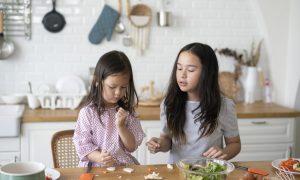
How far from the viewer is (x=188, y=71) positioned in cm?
191

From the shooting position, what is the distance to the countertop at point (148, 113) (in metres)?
2.80

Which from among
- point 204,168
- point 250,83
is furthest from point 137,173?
point 250,83

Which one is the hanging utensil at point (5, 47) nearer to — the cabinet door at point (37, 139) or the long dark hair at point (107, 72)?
the cabinet door at point (37, 139)

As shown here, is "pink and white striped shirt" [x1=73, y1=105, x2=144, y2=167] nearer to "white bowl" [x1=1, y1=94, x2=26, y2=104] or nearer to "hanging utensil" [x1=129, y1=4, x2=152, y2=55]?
"white bowl" [x1=1, y1=94, x2=26, y2=104]

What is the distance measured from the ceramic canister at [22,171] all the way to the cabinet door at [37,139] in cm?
158

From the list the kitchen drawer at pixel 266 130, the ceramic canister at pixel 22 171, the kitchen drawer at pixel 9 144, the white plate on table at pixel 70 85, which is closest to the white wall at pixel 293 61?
the kitchen drawer at pixel 266 130

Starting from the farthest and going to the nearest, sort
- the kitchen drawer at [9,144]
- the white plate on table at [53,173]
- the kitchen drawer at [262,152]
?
the kitchen drawer at [262,152], the kitchen drawer at [9,144], the white plate on table at [53,173]

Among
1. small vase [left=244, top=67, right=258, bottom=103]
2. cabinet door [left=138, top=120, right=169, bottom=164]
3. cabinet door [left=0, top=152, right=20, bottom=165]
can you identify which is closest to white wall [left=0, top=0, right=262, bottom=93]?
small vase [left=244, top=67, right=258, bottom=103]

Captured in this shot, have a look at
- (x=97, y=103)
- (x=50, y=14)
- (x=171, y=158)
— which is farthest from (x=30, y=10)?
(x=171, y=158)

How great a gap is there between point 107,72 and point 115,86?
73mm

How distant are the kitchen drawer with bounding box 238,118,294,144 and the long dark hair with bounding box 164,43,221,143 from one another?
119 centimetres

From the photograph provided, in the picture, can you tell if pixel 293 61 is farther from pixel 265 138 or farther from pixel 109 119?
pixel 109 119

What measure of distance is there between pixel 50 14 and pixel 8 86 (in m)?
0.70

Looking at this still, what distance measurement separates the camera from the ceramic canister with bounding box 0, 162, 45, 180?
3.84 ft
